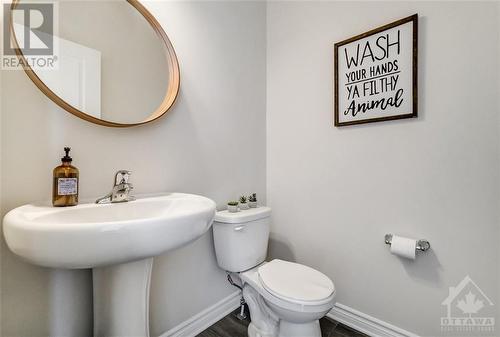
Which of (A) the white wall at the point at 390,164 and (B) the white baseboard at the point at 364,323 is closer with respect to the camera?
(A) the white wall at the point at 390,164

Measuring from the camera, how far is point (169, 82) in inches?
48.1

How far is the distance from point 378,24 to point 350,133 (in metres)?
0.61

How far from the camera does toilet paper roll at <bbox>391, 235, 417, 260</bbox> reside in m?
1.13

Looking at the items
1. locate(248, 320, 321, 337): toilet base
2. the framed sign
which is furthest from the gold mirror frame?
locate(248, 320, 321, 337): toilet base

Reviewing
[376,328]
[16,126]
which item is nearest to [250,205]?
[376,328]

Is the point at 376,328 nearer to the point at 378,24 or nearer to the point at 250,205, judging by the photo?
the point at 250,205

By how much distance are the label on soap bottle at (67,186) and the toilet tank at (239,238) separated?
0.69 meters

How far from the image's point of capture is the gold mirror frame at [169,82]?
82 centimetres

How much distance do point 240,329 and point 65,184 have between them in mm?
1224

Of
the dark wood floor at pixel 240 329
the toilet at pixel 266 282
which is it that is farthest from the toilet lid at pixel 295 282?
the dark wood floor at pixel 240 329

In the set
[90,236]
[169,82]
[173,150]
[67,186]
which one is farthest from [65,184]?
[169,82]

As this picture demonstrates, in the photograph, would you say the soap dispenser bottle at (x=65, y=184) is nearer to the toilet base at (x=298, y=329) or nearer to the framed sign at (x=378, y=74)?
the toilet base at (x=298, y=329)

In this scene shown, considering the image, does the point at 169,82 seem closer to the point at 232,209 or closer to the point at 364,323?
the point at 232,209

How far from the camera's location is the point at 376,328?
1.32m
